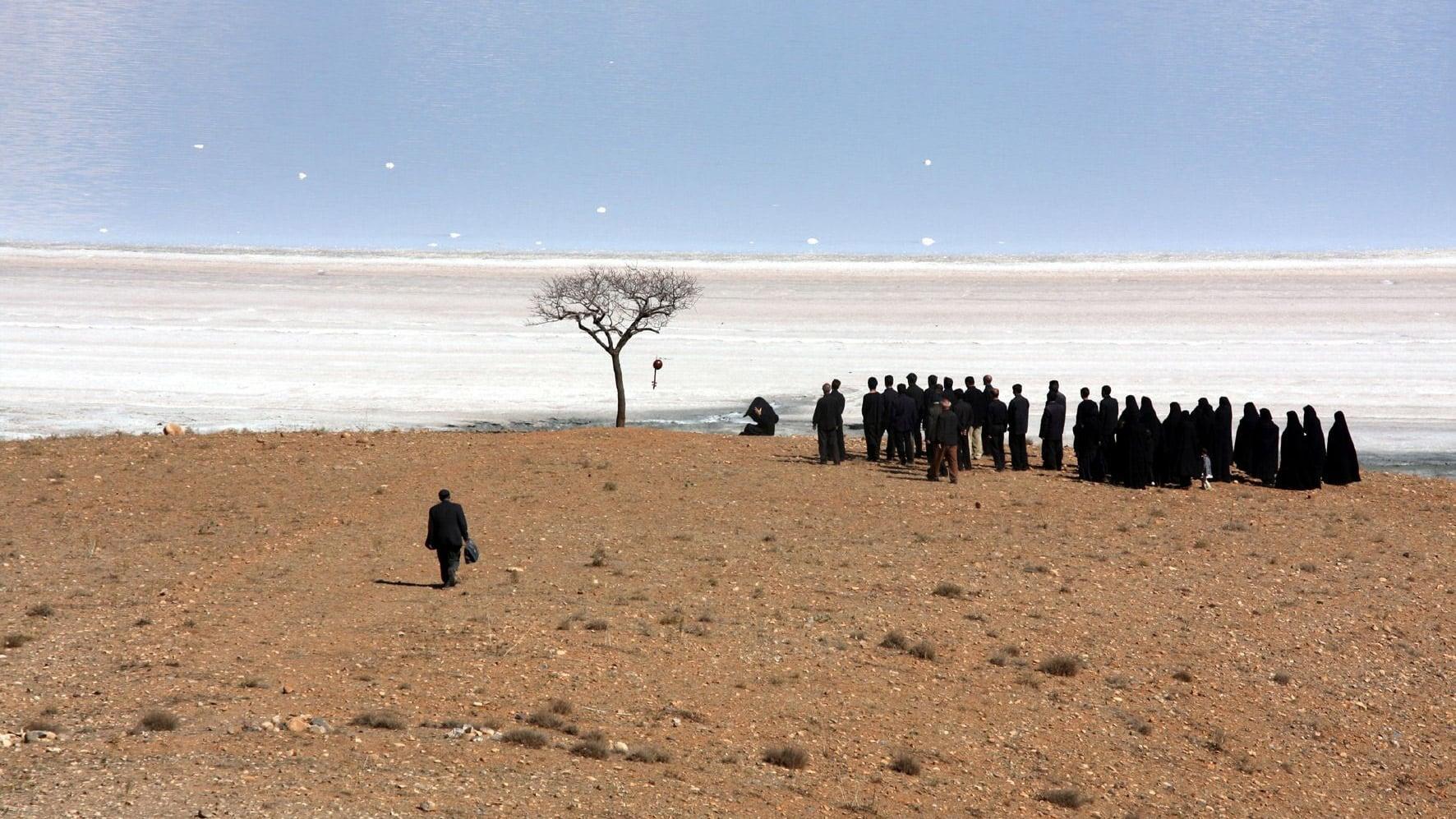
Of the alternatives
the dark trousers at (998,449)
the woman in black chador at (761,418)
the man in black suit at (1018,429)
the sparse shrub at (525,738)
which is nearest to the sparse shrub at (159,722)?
the sparse shrub at (525,738)

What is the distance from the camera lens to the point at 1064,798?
9.69 meters

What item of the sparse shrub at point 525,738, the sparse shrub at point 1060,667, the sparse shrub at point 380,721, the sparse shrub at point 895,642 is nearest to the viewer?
the sparse shrub at point 525,738

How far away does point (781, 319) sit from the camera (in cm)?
5934

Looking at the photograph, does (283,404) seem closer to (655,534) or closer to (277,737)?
(655,534)

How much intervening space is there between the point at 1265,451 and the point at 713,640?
13.2 metres

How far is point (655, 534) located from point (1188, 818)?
8.40 m

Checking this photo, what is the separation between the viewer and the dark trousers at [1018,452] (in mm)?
22281

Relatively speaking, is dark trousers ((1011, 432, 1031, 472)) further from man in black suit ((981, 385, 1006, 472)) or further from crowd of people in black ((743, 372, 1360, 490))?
man in black suit ((981, 385, 1006, 472))

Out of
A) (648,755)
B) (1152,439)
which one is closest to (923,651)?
(648,755)

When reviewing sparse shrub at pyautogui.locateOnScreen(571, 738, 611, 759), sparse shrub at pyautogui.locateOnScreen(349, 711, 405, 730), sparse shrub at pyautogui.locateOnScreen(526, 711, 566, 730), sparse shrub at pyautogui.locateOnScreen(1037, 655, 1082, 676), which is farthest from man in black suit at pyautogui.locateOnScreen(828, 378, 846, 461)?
sparse shrub at pyautogui.locateOnScreen(349, 711, 405, 730)

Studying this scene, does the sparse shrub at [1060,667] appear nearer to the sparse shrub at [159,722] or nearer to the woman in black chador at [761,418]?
the sparse shrub at [159,722]

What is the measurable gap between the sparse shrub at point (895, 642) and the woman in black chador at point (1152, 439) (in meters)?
9.91

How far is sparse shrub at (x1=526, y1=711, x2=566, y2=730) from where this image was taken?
383 inches

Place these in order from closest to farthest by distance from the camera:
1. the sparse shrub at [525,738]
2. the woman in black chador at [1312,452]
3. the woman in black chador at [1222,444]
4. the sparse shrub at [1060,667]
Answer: the sparse shrub at [525,738], the sparse shrub at [1060,667], the woman in black chador at [1312,452], the woman in black chador at [1222,444]
